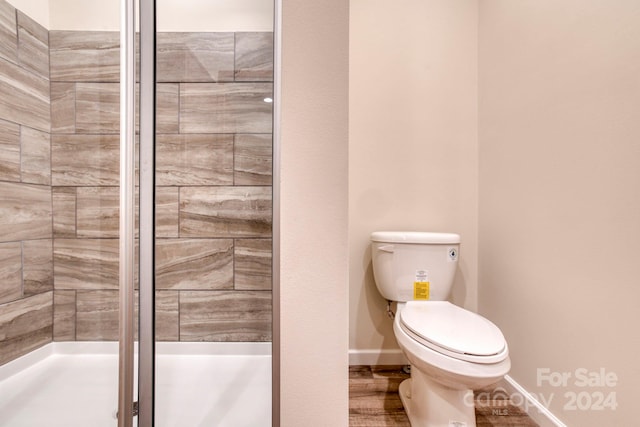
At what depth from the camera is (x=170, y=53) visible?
36.0 inches

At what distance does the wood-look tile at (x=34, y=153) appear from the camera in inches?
35.6

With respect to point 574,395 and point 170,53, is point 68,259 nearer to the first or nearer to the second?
point 170,53

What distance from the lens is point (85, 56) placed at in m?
0.90

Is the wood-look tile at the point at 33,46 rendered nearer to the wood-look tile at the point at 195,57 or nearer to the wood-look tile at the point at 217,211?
the wood-look tile at the point at 195,57

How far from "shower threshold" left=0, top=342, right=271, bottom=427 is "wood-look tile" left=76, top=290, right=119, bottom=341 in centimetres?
3

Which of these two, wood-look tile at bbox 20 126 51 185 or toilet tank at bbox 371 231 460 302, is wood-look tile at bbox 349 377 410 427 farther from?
wood-look tile at bbox 20 126 51 185

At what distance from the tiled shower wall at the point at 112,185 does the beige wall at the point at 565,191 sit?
105 cm

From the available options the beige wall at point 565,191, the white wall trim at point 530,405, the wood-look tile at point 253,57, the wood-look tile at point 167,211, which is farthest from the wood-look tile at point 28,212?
the white wall trim at point 530,405

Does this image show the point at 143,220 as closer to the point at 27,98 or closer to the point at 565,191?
the point at 27,98

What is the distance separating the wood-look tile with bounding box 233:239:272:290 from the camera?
2.93 feet

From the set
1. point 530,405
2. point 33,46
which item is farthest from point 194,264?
point 530,405

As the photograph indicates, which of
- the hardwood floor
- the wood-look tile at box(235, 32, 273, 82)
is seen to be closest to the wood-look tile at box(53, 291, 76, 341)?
the wood-look tile at box(235, 32, 273, 82)

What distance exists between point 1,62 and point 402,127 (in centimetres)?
160

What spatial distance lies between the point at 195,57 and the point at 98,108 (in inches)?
11.8
